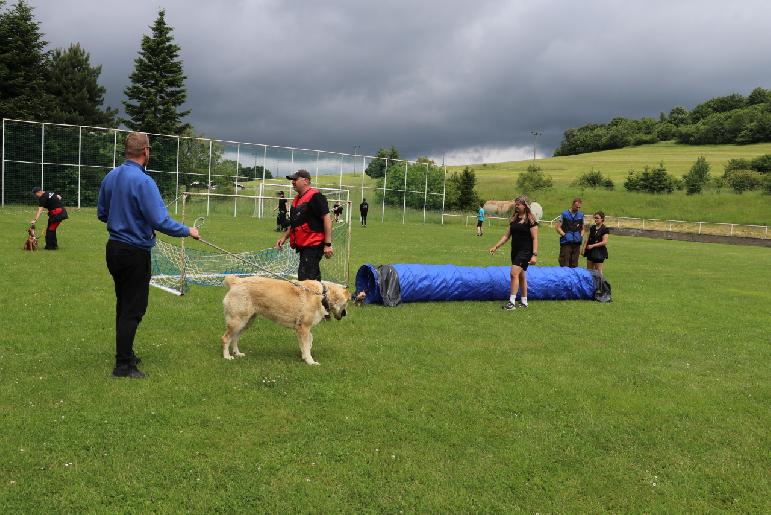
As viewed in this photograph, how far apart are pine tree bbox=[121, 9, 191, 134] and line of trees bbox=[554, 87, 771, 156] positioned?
102m

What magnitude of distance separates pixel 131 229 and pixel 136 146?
839 mm

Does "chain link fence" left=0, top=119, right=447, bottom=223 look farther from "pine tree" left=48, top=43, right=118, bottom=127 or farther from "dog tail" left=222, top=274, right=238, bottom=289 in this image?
"dog tail" left=222, top=274, right=238, bottom=289

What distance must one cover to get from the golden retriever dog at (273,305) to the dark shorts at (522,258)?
5.06 m

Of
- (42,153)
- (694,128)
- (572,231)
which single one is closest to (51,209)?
(572,231)

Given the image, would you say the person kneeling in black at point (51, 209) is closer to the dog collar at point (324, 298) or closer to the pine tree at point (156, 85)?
the dog collar at point (324, 298)

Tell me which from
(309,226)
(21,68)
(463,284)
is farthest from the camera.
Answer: (21,68)

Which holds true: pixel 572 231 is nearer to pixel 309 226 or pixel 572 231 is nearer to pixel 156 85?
pixel 309 226

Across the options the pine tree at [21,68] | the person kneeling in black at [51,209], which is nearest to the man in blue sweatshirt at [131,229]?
the person kneeling in black at [51,209]

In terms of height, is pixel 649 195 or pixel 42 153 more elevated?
pixel 649 195

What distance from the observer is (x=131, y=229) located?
5.66 meters

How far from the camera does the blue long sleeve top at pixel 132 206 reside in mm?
5617

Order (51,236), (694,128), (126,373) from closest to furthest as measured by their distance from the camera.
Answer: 1. (126,373)
2. (51,236)
3. (694,128)

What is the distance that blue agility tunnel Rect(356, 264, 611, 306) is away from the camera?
10742 millimetres

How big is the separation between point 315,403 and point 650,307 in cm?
908
